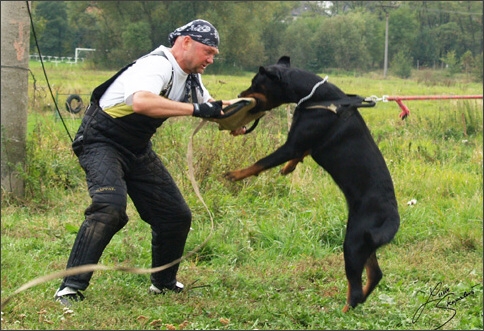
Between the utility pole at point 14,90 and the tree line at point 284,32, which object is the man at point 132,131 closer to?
the utility pole at point 14,90

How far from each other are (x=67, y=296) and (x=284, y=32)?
2368cm

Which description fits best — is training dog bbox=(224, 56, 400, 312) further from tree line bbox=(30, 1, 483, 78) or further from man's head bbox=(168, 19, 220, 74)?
tree line bbox=(30, 1, 483, 78)

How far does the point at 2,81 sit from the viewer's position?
7.17 m

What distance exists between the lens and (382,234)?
4426 mm

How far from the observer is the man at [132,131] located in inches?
175

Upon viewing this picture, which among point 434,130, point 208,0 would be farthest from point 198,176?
point 208,0

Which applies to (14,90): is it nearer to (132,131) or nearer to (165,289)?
(132,131)

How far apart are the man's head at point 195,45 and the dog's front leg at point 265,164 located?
87cm

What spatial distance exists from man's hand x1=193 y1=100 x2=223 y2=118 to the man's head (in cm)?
40

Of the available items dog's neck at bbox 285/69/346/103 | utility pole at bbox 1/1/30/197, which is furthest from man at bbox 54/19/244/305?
utility pole at bbox 1/1/30/197

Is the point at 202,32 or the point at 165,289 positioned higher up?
the point at 202,32

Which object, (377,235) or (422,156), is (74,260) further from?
(422,156)

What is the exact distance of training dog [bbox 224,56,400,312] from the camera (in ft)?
14.6

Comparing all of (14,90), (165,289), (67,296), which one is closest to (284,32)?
(14,90)
